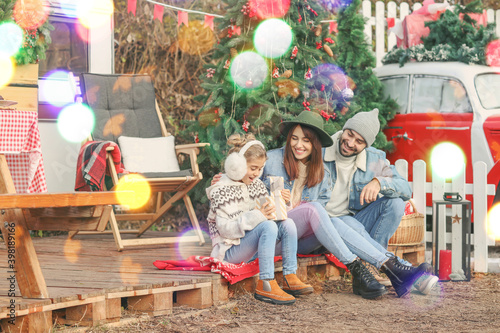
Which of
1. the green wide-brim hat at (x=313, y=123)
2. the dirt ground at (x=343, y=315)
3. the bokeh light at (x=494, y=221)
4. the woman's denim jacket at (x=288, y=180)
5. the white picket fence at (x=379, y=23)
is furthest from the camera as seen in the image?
the white picket fence at (x=379, y=23)

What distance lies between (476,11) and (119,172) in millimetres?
4128

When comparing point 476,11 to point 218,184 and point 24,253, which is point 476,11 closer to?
point 218,184

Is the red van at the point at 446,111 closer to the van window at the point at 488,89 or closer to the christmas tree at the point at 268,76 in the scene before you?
the van window at the point at 488,89

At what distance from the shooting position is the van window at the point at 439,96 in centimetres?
674

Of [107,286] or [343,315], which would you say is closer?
[107,286]

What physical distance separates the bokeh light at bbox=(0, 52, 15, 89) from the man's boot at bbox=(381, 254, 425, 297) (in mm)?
3538

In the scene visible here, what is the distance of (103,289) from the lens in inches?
137

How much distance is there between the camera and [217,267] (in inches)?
162

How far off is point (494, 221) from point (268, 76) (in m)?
2.21

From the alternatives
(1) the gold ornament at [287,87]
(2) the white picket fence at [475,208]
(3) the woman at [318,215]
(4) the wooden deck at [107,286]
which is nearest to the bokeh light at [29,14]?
(4) the wooden deck at [107,286]

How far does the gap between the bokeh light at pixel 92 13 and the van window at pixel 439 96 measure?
310 cm

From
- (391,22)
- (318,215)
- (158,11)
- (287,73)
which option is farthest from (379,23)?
(318,215)

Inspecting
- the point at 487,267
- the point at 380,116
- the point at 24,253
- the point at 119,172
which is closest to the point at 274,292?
the point at 24,253

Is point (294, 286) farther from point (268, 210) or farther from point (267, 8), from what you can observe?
point (267, 8)
